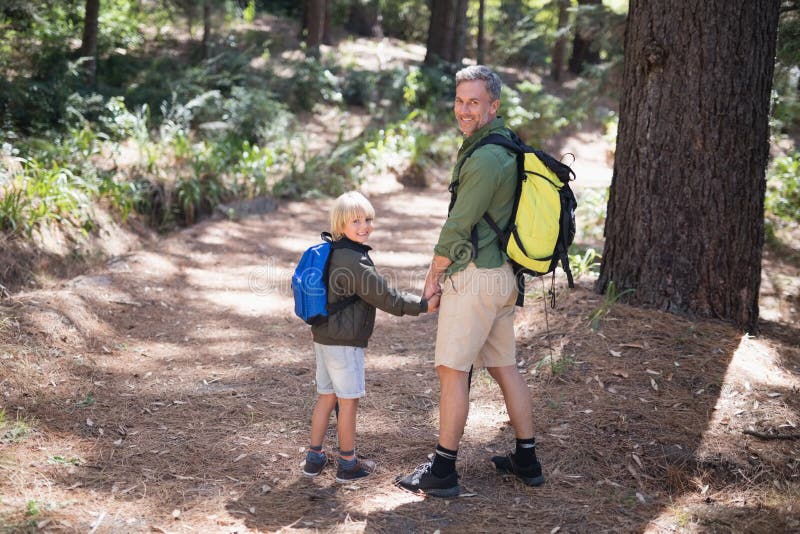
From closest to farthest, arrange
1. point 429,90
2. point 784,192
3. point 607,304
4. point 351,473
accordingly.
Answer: point 351,473
point 607,304
point 784,192
point 429,90

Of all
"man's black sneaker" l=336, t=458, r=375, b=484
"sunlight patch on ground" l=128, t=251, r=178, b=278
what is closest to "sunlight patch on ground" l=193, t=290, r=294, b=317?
"sunlight patch on ground" l=128, t=251, r=178, b=278

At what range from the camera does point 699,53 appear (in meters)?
4.89

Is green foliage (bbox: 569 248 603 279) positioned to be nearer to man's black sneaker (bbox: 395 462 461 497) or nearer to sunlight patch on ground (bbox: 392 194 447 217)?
man's black sneaker (bbox: 395 462 461 497)

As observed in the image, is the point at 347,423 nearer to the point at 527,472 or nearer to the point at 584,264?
the point at 527,472

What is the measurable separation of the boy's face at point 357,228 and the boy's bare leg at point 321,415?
0.86m

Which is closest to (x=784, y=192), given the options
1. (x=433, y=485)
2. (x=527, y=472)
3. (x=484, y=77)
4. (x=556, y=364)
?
(x=556, y=364)

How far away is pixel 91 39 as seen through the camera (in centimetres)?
1227

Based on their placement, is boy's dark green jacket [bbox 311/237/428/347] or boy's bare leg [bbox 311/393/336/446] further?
boy's bare leg [bbox 311/393/336/446]

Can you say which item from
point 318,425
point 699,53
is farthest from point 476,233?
point 699,53

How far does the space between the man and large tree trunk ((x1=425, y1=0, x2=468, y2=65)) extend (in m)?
14.2

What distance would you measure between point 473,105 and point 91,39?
10.8m

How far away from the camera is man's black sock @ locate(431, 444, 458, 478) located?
12.0 feet

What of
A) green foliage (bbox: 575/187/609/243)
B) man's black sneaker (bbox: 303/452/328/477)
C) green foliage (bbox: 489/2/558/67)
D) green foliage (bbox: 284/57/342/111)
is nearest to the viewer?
man's black sneaker (bbox: 303/452/328/477)

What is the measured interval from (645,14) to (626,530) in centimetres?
348
